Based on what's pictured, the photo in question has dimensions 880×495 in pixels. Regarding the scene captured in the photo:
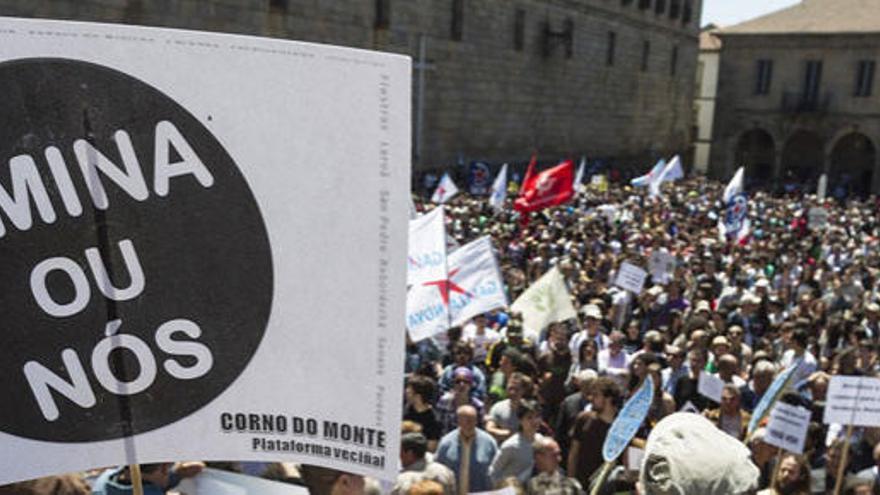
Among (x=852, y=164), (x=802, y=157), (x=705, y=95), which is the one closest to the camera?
(x=852, y=164)

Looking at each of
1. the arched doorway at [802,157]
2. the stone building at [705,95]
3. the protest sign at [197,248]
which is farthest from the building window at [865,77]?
the protest sign at [197,248]

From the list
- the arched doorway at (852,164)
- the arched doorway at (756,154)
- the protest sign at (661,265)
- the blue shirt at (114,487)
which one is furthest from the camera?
the arched doorway at (756,154)

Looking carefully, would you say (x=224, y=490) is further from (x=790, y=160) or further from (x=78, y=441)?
(x=790, y=160)

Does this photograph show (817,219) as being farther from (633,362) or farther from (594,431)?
(594,431)

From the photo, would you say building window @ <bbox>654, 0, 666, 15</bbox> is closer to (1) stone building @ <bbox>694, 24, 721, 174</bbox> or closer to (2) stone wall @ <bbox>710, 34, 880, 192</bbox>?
(2) stone wall @ <bbox>710, 34, 880, 192</bbox>

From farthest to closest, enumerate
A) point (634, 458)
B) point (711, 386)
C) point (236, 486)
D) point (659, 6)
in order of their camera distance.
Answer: point (659, 6) → point (711, 386) → point (634, 458) → point (236, 486)

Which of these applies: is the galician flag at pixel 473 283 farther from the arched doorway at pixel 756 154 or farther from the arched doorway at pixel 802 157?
the arched doorway at pixel 756 154

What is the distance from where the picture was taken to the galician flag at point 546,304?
7582mm

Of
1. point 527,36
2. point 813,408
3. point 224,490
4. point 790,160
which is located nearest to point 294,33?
point 527,36

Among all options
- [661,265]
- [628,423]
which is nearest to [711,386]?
[628,423]

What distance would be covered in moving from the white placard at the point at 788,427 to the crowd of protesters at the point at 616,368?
0.12 meters

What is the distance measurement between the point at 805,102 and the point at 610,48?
11.4m

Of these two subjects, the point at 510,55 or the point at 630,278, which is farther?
the point at 510,55

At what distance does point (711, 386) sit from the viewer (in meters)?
5.97
